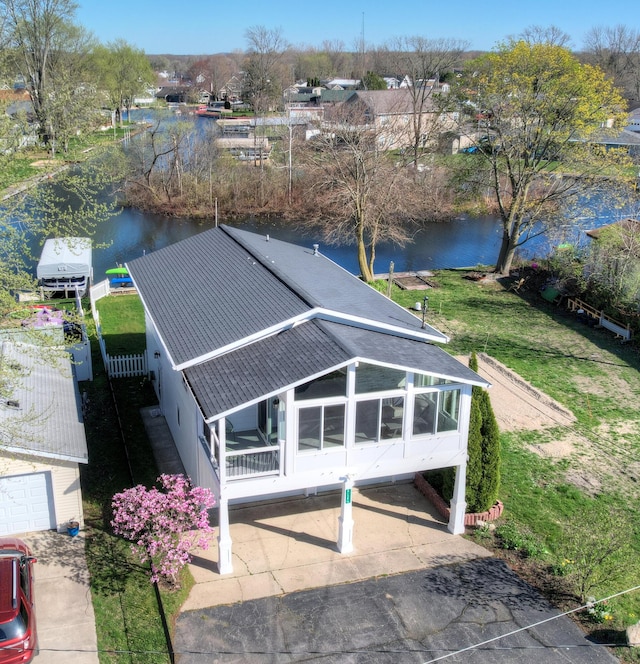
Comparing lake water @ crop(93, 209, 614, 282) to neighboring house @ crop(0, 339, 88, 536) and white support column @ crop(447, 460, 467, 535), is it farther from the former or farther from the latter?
white support column @ crop(447, 460, 467, 535)

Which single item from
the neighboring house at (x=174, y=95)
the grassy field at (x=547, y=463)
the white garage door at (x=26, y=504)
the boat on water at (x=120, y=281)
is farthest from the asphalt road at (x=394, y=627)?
the neighboring house at (x=174, y=95)

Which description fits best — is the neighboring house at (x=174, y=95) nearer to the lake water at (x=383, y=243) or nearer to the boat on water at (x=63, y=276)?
the lake water at (x=383, y=243)

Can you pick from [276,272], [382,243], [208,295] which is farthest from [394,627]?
[382,243]

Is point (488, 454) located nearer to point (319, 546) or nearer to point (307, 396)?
point (319, 546)

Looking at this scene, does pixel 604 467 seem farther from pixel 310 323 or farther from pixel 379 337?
pixel 310 323

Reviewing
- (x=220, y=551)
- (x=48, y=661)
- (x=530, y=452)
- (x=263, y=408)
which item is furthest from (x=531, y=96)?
(x=48, y=661)
